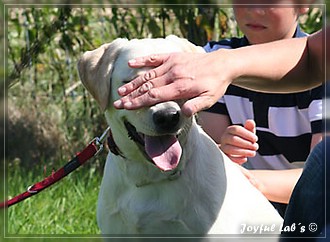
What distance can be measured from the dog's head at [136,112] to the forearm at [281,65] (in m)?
0.45

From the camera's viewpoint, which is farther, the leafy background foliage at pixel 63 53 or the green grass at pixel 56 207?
the leafy background foliage at pixel 63 53

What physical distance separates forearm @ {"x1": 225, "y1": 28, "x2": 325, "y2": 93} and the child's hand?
2.31ft

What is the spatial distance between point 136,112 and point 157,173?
0.74 ft

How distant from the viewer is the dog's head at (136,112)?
216 cm

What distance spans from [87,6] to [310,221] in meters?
3.24

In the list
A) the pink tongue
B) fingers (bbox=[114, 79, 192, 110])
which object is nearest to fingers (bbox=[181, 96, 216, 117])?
fingers (bbox=[114, 79, 192, 110])

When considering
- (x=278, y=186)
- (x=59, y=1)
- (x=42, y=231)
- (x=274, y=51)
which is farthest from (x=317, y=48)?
(x=59, y=1)

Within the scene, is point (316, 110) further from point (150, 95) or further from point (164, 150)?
point (150, 95)

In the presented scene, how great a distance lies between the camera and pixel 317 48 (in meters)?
1.72

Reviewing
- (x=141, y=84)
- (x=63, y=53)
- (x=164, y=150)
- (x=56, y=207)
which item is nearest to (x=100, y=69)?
(x=164, y=150)

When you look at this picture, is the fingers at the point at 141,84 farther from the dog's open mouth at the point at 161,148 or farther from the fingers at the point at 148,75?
the dog's open mouth at the point at 161,148

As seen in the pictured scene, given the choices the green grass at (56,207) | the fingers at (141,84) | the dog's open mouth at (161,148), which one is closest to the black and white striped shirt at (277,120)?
the dog's open mouth at (161,148)

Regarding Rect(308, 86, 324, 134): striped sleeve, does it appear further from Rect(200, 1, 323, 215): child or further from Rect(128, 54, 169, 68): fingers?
Rect(128, 54, 169, 68): fingers

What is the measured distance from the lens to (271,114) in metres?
2.81
